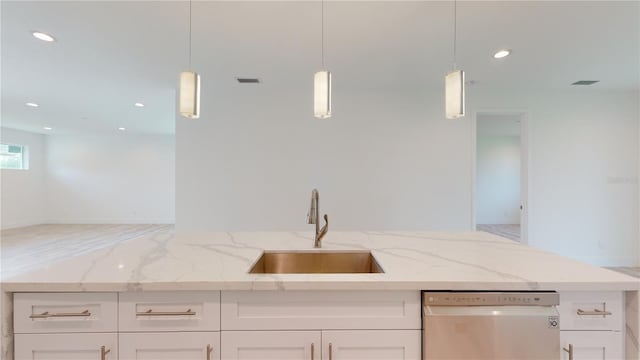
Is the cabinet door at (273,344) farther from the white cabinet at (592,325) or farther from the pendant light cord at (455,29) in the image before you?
the pendant light cord at (455,29)

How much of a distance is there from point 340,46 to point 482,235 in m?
1.93

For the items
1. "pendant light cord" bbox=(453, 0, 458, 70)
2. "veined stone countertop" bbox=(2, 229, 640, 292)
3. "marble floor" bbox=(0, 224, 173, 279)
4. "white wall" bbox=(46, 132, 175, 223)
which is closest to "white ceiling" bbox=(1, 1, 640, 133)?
"pendant light cord" bbox=(453, 0, 458, 70)

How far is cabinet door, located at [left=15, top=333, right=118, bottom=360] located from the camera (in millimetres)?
976

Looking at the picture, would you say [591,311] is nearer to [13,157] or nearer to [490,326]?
[490,326]

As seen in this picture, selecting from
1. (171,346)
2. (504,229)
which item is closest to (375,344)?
(171,346)

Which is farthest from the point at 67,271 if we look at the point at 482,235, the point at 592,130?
the point at 592,130

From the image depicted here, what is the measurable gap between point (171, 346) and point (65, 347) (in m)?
0.37

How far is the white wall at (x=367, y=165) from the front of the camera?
141 inches

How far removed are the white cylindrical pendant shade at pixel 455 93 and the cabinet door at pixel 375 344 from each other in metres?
1.11

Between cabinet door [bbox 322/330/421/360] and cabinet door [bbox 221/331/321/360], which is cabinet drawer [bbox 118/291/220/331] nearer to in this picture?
cabinet door [bbox 221/331/321/360]

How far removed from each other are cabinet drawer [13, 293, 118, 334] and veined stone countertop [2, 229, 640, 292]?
0.15 ft

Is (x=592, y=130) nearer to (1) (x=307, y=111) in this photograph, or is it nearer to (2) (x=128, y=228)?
(1) (x=307, y=111)

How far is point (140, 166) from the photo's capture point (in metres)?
7.50

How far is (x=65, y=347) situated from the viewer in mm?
984
